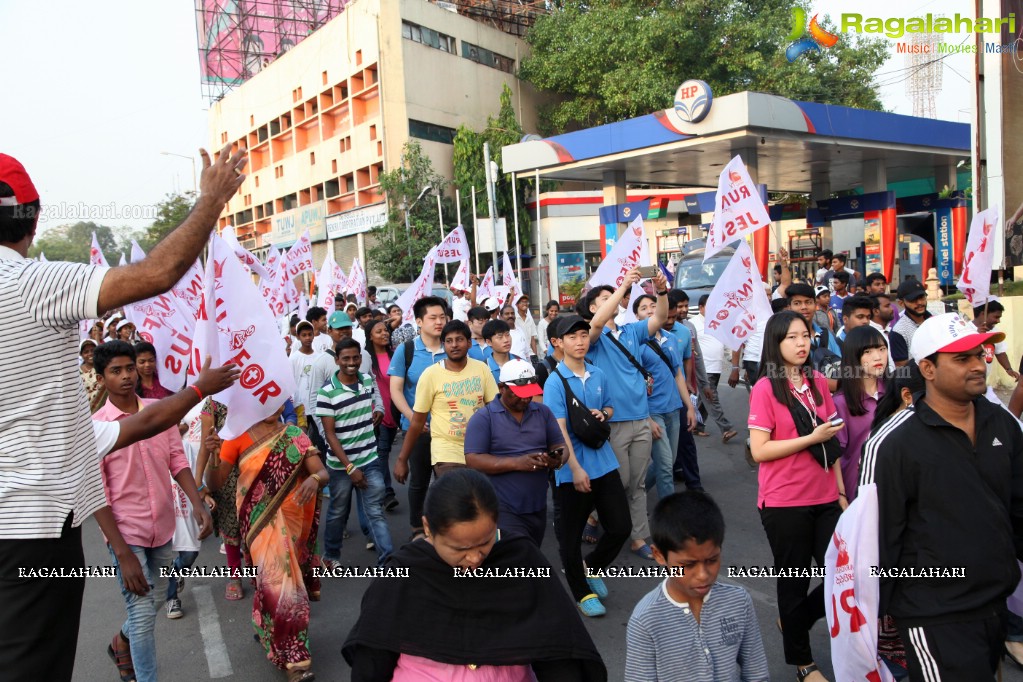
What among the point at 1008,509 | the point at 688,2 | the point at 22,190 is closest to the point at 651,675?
the point at 1008,509

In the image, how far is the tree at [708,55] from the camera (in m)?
31.5

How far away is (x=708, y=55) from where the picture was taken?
32.2m

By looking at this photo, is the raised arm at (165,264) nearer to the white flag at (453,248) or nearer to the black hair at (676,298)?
the black hair at (676,298)

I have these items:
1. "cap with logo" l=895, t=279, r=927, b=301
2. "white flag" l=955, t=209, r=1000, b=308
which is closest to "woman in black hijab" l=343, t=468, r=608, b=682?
"cap with logo" l=895, t=279, r=927, b=301

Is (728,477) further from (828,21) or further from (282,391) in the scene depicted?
(828,21)

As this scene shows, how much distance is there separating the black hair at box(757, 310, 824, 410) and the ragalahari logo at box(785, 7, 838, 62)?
3012 cm

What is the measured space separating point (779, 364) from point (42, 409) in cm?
324

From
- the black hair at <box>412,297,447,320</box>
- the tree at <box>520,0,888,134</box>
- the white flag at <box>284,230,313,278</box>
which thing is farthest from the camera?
the tree at <box>520,0,888,134</box>

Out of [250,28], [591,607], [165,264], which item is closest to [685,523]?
[165,264]

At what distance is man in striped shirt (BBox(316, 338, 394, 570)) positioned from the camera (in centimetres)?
591

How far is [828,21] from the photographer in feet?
109

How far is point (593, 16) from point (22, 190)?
34.9m

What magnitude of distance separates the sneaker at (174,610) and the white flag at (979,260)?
269 inches

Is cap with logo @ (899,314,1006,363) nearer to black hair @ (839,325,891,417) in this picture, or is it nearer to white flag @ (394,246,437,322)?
black hair @ (839,325,891,417)
